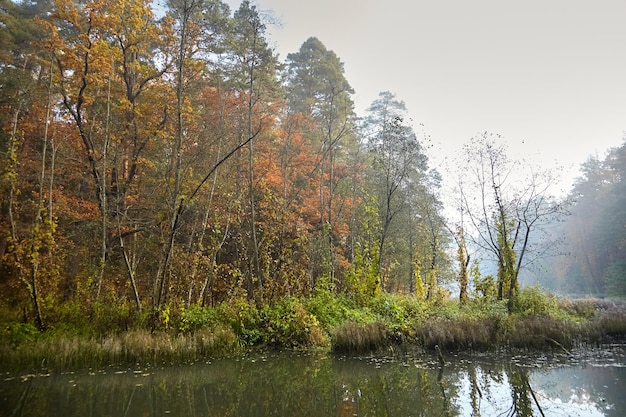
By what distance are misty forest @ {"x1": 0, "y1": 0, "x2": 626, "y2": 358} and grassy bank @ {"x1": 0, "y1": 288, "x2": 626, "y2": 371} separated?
75 mm

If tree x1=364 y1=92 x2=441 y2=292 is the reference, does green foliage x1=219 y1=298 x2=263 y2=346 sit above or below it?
below

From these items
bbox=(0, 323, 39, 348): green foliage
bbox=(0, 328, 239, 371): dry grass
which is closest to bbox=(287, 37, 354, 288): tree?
bbox=(0, 328, 239, 371): dry grass

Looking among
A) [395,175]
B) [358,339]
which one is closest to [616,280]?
[395,175]

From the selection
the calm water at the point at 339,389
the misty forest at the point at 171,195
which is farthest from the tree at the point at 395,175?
the calm water at the point at 339,389

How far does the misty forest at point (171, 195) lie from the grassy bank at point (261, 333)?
75mm

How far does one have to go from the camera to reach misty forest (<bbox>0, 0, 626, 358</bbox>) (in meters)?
9.22

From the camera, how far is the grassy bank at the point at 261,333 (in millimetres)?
7500

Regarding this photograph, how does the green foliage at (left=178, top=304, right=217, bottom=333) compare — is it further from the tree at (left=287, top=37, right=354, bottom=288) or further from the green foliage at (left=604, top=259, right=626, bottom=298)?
the green foliage at (left=604, top=259, right=626, bottom=298)

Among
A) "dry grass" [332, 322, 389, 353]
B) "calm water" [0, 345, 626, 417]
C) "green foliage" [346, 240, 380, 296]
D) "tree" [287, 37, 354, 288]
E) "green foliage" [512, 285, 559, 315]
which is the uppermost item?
→ "tree" [287, 37, 354, 288]

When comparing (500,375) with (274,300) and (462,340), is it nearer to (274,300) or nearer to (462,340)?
(462,340)

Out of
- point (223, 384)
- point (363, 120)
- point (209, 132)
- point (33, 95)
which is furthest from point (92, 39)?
point (363, 120)

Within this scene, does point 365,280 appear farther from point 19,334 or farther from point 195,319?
point 19,334

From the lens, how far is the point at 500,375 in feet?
21.7

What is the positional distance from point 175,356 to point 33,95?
8.79 meters
